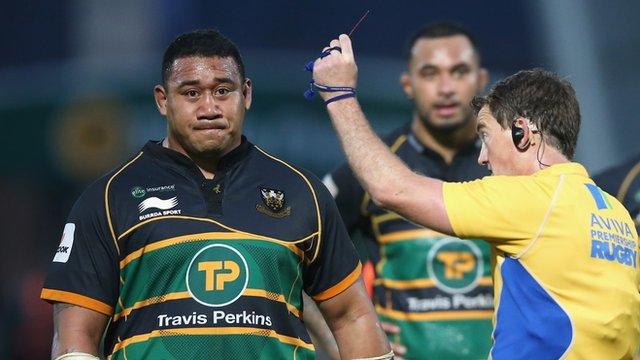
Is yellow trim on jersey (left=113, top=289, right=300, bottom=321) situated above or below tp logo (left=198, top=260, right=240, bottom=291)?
below

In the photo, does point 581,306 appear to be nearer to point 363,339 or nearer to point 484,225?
point 484,225

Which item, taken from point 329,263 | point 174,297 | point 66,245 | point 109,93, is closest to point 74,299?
point 66,245

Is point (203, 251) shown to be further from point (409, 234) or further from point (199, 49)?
point (409, 234)

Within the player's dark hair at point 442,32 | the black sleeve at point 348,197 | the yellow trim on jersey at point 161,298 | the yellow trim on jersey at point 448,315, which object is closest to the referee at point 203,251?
the yellow trim on jersey at point 161,298

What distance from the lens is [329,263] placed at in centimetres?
506

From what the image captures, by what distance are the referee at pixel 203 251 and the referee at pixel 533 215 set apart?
0.38 meters

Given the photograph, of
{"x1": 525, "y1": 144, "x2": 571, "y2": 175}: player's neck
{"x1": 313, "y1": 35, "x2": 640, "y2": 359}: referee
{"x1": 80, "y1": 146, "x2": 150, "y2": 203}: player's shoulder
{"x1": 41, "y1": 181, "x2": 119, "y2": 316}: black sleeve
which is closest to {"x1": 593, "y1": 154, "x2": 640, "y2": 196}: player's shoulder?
{"x1": 313, "y1": 35, "x2": 640, "y2": 359}: referee

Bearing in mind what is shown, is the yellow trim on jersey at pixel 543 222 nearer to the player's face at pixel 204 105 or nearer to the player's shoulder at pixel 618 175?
the player's face at pixel 204 105

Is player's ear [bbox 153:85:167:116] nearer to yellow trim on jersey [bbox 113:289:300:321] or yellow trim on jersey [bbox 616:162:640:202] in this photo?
yellow trim on jersey [bbox 113:289:300:321]

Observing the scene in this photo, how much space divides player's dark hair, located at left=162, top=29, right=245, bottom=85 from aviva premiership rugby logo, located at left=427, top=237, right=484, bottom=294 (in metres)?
2.41

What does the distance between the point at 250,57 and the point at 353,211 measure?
2644 mm

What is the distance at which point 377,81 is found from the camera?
9.72m

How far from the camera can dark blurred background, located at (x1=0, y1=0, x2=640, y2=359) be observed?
9.51m

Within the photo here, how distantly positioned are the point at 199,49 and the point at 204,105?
242 mm
